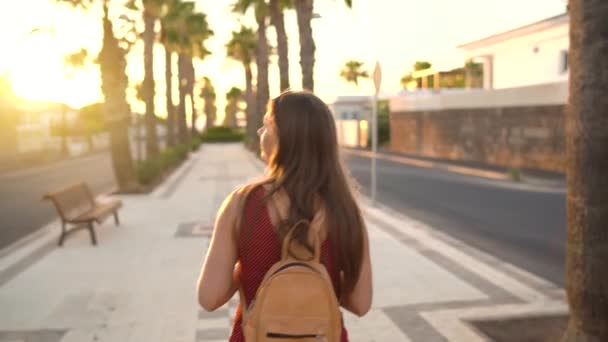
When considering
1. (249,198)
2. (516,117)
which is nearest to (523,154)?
(516,117)

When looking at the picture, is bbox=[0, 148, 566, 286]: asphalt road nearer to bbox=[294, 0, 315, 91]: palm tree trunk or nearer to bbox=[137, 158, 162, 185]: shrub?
bbox=[137, 158, 162, 185]: shrub

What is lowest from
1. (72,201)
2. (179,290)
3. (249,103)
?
(179,290)

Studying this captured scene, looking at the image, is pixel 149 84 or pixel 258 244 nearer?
pixel 258 244

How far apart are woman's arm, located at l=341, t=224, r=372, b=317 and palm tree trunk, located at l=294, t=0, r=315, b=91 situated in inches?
537

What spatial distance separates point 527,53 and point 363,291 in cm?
3610

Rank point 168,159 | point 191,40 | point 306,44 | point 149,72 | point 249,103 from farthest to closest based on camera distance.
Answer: point 249,103, point 191,40, point 168,159, point 149,72, point 306,44

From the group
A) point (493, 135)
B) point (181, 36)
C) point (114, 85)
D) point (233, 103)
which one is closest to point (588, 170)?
point (114, 85)

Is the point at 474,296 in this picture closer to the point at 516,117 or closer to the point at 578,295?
the point at 578,295

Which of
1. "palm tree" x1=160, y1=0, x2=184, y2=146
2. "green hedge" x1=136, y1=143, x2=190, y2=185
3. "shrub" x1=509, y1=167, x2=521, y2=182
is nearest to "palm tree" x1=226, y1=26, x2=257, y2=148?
"palm tree" x1=160, y1=0, x2=184, y2=146

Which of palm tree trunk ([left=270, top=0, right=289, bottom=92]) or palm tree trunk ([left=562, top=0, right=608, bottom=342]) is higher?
palm tree trunk ([left=270, top=0, right=289, bottom=92])

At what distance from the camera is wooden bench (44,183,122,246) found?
970cm

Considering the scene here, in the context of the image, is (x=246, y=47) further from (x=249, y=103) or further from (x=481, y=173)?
(x=481, y=173)

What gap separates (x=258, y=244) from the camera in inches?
82.7

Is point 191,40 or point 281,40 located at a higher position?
point 191,40
